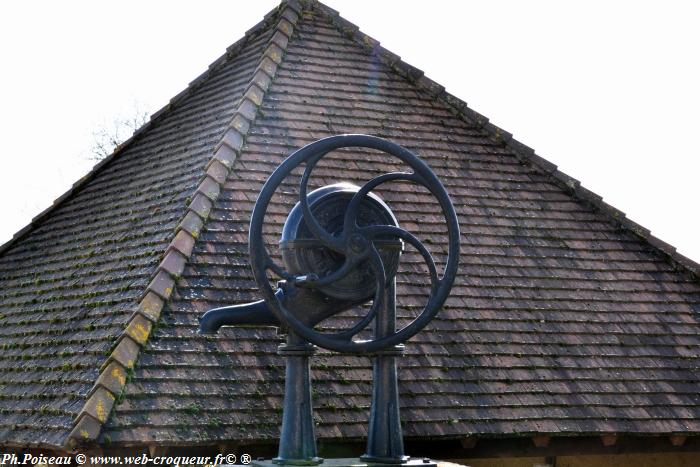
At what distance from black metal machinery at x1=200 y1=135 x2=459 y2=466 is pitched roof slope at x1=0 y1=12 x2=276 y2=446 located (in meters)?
3.46

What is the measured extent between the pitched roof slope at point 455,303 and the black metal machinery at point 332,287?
318 centimetres

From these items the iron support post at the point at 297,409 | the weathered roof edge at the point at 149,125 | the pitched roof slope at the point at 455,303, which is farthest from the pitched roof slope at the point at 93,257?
the iron support post at the point at 297,409

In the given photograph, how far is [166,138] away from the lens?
12.6m

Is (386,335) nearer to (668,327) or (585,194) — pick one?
(668,327)

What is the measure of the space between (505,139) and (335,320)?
4.04 metres

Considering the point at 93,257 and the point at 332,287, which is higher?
the point at 93,257

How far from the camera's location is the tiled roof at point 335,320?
8445 mm

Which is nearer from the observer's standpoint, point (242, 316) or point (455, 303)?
point (242, 316)

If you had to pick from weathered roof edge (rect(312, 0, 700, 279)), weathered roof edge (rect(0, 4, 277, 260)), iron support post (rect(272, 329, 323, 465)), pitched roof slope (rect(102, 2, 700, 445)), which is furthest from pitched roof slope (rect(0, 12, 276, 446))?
iron support post (rect(272, 329, 323, 465))

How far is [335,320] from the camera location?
30.7 ft

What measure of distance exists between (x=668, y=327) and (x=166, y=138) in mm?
5801

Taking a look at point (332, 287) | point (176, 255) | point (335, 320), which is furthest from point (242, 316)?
point (335, 320)

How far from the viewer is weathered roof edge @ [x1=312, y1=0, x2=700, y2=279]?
11898 mm

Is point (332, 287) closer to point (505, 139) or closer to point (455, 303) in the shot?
point (455, 303)
